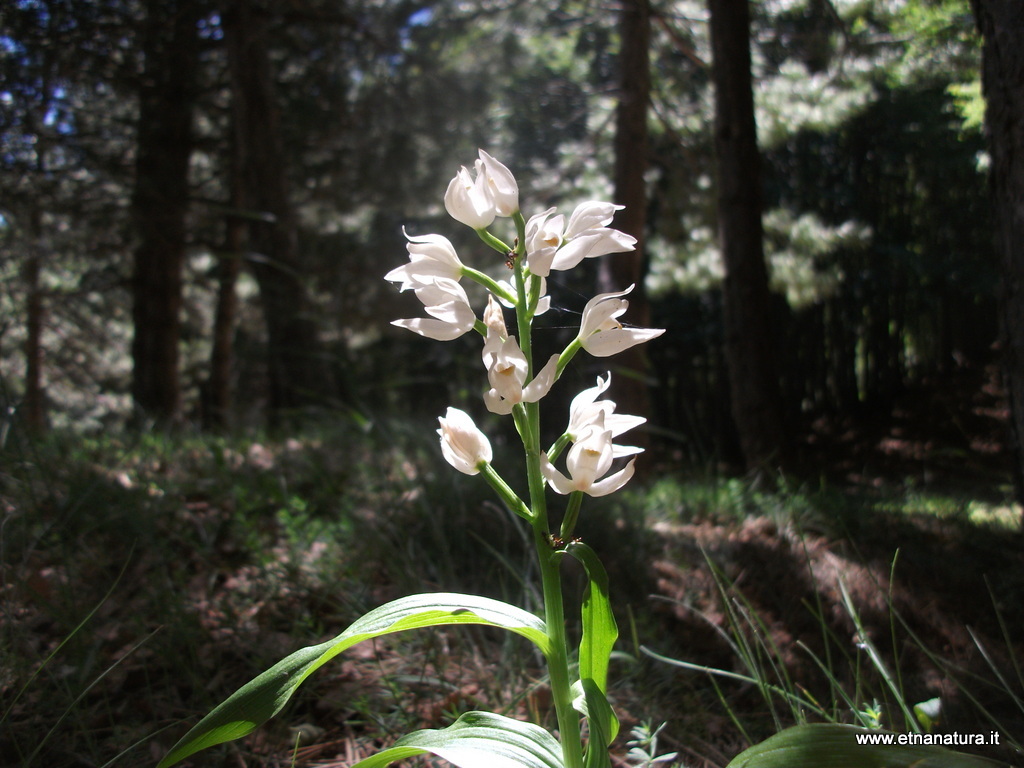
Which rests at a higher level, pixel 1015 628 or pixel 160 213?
pixel 160 213

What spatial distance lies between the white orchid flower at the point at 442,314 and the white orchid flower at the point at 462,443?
0.14 metres

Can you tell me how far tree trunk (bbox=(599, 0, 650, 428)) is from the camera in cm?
435

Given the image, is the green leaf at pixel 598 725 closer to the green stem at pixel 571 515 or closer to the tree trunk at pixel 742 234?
the green stem at pixel 571 515

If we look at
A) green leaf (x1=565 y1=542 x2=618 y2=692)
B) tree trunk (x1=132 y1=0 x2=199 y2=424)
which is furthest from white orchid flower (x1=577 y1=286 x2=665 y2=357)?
tree trunk (x1=132 y1=0 x2=199 y2=424)

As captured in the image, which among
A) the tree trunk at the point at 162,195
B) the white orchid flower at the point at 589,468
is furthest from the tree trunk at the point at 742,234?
the tree trunk at the point at 162,195

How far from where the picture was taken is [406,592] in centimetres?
186

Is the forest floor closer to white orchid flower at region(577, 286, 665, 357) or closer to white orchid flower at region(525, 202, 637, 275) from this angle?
white orchid flower at region(577, 286, 665, 357)

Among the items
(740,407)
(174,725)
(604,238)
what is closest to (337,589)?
(174,725)

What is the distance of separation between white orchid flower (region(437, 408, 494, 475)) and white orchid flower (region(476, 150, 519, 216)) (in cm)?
38

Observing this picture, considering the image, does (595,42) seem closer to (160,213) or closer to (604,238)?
(160,213)

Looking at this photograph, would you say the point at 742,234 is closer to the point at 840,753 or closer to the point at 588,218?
the point at 588,218

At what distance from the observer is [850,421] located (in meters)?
7.12

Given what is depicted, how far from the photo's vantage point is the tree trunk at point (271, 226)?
4785mm

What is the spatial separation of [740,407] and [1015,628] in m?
1.92
